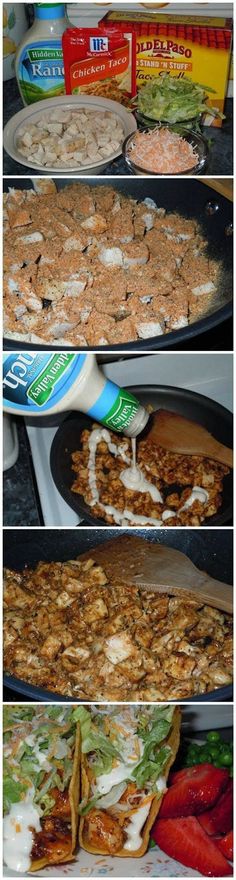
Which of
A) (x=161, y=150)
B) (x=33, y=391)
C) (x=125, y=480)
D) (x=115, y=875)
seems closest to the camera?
(x=33, y=391)

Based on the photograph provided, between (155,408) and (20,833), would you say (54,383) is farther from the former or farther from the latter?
(20,833)

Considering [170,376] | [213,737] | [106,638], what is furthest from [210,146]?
[213,737]

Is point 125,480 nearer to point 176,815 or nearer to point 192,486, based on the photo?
point 192,486

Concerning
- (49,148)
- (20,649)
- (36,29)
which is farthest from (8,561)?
(36,29)

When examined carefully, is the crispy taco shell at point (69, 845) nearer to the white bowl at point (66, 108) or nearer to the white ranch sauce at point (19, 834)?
the white ranch sauce at point (19, 834)

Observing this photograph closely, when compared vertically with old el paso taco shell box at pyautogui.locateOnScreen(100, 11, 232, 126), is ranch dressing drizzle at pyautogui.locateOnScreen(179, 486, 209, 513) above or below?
below

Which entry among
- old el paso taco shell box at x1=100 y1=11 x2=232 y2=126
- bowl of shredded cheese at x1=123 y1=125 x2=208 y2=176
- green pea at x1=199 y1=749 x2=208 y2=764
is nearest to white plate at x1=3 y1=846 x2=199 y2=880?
green pea at x1=199 y1=749 x2=208 y2=764

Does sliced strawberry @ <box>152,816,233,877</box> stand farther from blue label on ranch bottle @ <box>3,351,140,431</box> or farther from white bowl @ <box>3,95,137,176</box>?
white bowl @ <box>3,95,137,176</box>
